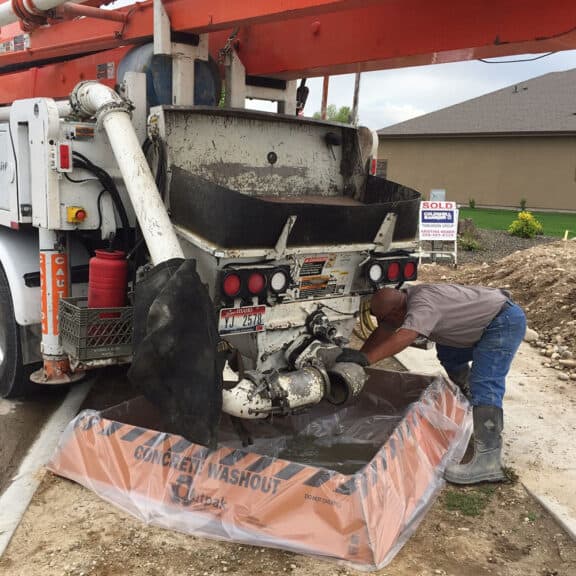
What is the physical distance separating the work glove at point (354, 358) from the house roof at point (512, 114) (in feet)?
85.2

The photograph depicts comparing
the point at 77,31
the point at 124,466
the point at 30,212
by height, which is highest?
the point at 77,31

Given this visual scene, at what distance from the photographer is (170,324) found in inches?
104

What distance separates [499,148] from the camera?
27625 mm

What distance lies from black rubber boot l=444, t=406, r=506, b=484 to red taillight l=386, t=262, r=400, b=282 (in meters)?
0.94

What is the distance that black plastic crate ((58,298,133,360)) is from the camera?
3.45 meters

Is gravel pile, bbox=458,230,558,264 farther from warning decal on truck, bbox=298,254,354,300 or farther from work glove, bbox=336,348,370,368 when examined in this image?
work glove, bbox=336,348,370,368

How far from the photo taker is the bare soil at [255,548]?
2.79 meters

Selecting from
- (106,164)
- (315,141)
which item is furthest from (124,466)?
(315,141)

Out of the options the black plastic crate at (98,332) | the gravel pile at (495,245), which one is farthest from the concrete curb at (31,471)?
the gravel pile at (495,245)

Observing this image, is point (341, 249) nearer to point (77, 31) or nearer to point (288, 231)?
point (288, 231)

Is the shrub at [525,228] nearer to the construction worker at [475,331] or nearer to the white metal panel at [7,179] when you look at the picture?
the construction worker at [475,331]

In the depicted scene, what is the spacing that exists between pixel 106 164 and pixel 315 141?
4.90ft

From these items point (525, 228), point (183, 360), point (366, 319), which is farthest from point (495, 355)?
point (525, 228)

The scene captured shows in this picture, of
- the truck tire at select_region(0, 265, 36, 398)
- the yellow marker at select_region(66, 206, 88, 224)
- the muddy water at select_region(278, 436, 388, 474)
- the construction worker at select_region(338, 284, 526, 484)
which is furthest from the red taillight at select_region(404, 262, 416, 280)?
the truck tire at select_region(0, 265, 36, 398)
